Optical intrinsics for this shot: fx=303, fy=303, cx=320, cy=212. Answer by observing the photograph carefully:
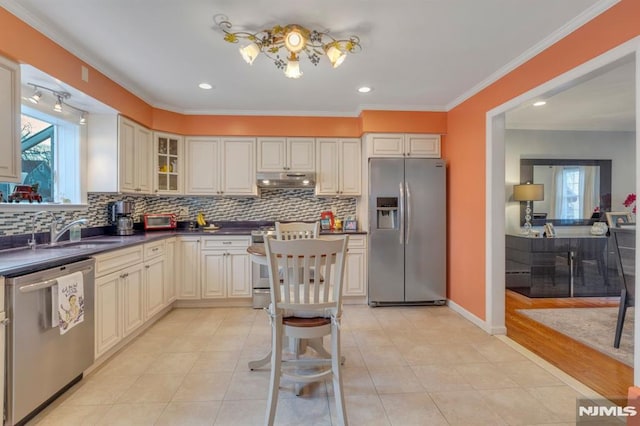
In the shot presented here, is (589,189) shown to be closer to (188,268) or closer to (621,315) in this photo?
(621,315)

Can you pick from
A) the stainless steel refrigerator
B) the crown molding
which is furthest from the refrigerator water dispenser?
the crown molding

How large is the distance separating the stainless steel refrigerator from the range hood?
0.84 meters

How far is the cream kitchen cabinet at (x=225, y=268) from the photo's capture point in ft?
12.1

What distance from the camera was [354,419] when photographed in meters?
1.76

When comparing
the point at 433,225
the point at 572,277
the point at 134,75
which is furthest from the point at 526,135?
the point at 134,75

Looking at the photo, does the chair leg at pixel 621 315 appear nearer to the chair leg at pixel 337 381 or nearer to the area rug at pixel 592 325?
the area rug at pixel 592 325

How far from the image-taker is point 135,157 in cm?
344

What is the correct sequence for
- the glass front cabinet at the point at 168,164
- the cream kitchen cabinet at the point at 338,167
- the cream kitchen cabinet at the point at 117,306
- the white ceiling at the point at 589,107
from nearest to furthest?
the cream kitchen cabinet at the point at 117,306 → the white ceiling at the point at 589,107 → the glass front cabinet at the point at 168,164 → the cream kitchen cabinet at the point at 338,167

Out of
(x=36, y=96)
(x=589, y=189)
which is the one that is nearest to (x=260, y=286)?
(x=36, y=96)

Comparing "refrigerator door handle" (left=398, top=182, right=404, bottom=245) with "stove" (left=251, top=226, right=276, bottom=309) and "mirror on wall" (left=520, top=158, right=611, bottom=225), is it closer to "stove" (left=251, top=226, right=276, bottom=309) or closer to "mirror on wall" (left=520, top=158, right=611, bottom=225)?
"stove" (left=251, top=226, right=276, bottom=309)

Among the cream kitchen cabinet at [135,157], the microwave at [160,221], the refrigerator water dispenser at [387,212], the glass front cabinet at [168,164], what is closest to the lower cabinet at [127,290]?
the microwave at [160,221]

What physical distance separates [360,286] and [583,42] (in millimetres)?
3039

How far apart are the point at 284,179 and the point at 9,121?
8.33 feet

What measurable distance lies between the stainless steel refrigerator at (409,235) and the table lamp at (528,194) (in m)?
1.75
